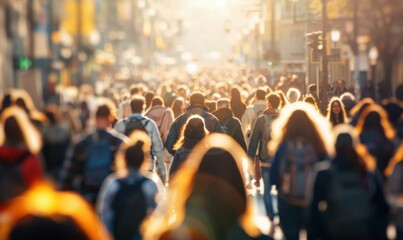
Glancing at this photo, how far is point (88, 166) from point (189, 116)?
4.89 metres

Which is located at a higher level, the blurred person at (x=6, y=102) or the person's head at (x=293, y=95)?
the blurred person at (x=6, y=102)

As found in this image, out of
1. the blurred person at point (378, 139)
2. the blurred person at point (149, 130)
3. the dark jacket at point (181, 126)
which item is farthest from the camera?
the dark jacket at point (181, 126)

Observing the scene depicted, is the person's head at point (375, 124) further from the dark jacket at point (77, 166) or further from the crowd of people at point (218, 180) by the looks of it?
the dark jacket at point (77, 166)

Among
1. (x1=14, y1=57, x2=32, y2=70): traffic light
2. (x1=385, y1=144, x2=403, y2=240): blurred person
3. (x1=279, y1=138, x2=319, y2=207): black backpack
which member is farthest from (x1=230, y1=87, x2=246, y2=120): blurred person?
(x1=14, y1=57, x2=32, y2=70): traffic light

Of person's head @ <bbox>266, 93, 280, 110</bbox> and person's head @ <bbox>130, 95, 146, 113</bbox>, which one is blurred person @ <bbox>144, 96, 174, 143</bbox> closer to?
person's head @ <bbox>266, 93, 280, 110</bbox>

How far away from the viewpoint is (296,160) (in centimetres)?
928

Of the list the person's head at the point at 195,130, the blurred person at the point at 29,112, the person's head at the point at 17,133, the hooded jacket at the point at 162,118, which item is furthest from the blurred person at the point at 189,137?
the hooded jacket at the point at 162,118

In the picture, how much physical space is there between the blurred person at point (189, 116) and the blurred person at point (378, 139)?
11.1ft

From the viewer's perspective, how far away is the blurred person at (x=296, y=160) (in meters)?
9.19

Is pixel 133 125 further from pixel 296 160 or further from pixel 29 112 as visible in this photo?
pixel 296 160

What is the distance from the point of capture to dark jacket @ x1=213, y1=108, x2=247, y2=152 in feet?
52.5

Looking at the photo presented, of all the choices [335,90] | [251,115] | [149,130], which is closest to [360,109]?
[149,130]

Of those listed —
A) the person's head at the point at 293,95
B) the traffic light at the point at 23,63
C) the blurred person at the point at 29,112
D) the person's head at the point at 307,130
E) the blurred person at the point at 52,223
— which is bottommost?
the traffic light at the point at 23,63

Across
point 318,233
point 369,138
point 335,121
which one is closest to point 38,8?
point 335,121
